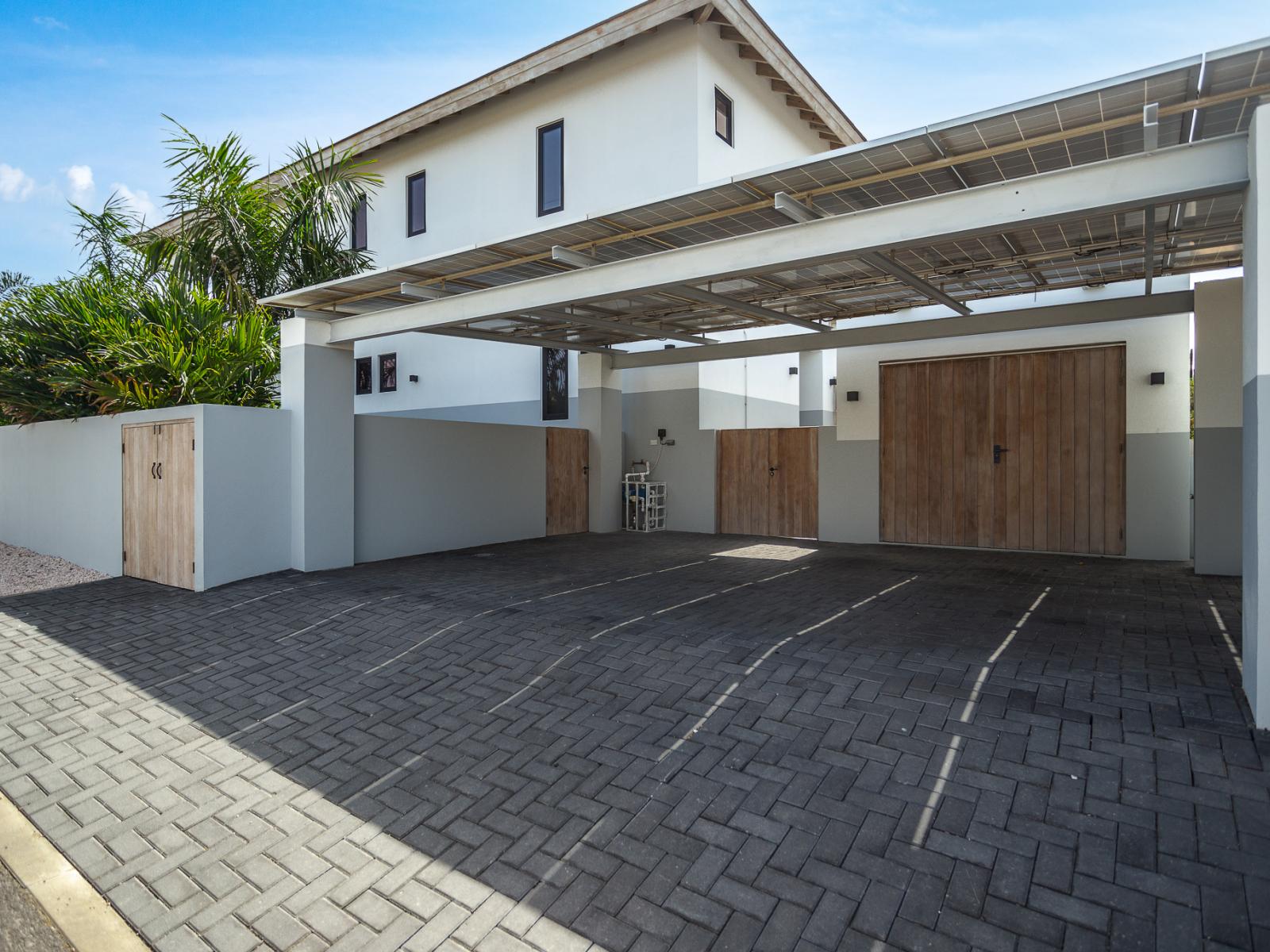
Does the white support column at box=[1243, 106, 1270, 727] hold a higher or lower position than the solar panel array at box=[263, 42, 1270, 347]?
lower

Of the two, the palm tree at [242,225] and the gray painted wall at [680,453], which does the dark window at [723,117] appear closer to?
the gray painted wall at [680,453]

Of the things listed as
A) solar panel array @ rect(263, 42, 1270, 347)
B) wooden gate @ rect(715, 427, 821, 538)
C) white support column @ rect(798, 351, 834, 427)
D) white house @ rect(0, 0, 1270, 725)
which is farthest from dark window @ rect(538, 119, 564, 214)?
white support column @ rect(798, 351, 834, 427)

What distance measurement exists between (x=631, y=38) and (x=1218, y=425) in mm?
8892

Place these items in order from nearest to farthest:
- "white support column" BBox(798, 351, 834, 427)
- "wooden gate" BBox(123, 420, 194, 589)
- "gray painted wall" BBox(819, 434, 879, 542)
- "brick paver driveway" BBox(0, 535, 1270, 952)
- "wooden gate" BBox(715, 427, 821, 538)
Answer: "brick paver driveway" BBox(0, 535, 1270, 952)
"wooden gate" BBox(123, 420, 194, 589)
"gray painted wall" BBox(819, 434, 879, 542)
"wooden gate" BBox(715, 427, 821, 538)
"white support column" BBox(798, 351, 834, 427)

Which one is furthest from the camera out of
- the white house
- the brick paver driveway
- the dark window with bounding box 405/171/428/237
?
the dark window with bounding box 405/171/428/237

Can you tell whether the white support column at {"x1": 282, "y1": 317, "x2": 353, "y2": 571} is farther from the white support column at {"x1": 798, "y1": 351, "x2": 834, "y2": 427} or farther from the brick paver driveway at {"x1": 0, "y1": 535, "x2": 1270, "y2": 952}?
the white support column at {"x1": 798, "y1": 351, "x2": 834, "y2": 427}

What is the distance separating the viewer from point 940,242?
457 centimetres

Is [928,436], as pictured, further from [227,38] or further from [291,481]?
[227,38]

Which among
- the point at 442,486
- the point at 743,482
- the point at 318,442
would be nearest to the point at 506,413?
the point at 442,486

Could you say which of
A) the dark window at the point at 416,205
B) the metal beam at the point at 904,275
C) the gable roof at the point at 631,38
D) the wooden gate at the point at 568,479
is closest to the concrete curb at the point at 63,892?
the metal beam at the point at 904,275

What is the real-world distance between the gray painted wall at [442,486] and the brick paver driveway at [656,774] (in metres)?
2.93

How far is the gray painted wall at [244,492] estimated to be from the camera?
6984mm

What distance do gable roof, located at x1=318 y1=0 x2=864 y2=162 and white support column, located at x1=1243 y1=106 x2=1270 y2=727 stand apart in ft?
26.3

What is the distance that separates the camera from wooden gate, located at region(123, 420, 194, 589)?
7094mm
